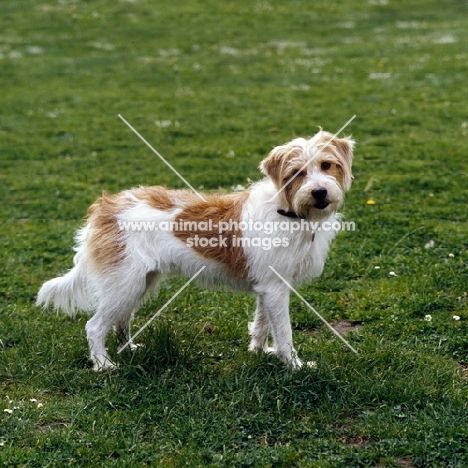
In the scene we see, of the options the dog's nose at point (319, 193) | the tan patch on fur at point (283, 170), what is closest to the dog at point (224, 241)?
the tan patch on fur at point (283, 170)

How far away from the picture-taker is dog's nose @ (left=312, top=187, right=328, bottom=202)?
4.73 m

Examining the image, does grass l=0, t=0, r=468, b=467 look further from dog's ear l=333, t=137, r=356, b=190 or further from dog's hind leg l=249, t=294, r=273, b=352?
dog's ear l=333, t=137, r=356, b=190

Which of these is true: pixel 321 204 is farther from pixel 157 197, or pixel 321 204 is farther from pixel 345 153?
pixel 157 197

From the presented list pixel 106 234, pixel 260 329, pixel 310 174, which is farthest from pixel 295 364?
pixel 106 234

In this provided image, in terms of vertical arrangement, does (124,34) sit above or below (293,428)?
above

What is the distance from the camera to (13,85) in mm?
15312

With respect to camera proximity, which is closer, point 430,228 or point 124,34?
point 430,228

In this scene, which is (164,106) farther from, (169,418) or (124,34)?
(169,418)

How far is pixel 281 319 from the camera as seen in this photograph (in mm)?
5109

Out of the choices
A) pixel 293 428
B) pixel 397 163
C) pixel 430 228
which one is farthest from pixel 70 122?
pixel 293 428

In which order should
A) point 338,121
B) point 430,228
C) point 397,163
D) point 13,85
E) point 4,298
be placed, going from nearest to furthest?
1. point 4,298
2. point 430,228
3. point 397,163
4. point 338,121
5. point 13,85

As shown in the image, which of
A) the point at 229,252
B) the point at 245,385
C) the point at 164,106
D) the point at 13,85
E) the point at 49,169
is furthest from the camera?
the point at 13,85

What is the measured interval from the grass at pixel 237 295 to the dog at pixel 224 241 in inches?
17.1

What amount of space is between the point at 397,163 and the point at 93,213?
5277 millimetres
